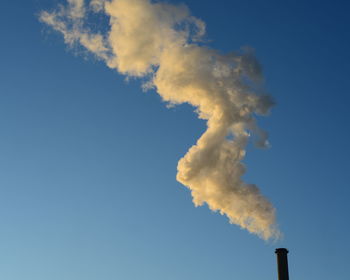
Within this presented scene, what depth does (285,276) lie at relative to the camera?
21984mm

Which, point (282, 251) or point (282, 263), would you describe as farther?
point (282, 251)

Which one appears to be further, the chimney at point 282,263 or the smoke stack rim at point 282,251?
the smoke stack rim at point 282,251

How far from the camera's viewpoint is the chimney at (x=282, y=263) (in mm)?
22000

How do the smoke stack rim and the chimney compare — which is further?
the smoke stack rim

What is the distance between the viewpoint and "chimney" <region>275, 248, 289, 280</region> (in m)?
22.0

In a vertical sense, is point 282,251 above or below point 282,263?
above

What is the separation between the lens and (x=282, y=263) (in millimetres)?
22391

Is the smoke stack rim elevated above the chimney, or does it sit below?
above

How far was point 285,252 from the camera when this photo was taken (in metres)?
22.7

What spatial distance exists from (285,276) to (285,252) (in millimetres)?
1069

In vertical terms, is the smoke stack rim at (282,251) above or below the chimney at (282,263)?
above
